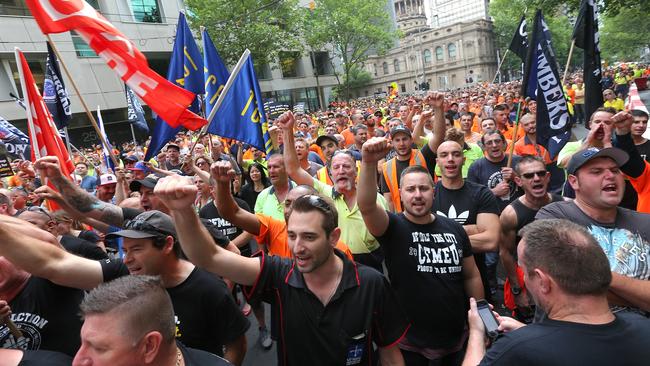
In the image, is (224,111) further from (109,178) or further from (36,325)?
(36,325)

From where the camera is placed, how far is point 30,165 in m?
5.21

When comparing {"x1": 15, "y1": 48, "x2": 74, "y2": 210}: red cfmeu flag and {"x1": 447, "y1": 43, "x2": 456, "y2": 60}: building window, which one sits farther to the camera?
{"x1": 447, "y1": 43, "x2": 456, "y2": 60}: building window

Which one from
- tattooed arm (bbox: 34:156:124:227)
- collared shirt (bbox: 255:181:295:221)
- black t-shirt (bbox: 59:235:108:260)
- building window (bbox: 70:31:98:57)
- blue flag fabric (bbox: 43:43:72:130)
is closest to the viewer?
tattooed arm (bbox: 34:156:124:227)

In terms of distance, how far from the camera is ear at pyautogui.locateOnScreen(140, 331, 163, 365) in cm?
148

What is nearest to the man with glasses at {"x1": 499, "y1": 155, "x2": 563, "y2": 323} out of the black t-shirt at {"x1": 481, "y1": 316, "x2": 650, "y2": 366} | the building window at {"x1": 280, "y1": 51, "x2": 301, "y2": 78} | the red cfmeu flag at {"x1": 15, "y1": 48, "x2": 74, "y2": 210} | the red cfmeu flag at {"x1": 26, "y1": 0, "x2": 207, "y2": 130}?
the black t-shirt at {"x1": 481, "y1": 316, "x2": 650, "y2": 366}

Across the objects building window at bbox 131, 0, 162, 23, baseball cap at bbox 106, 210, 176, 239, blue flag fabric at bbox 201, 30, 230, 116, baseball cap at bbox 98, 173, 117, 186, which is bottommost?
baseball cap at bbox 106, 210, 176, 239

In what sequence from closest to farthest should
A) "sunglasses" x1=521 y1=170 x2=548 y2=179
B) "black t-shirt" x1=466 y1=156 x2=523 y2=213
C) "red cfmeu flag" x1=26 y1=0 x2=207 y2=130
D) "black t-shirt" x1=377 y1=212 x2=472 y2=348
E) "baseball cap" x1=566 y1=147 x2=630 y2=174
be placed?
"baseball cap" x1=566 y1=147 x2=630 y2=174
"black t-shirt" x1=377 y1=212 x2=472 y2=348
"sunglasses" x1=521 y1=170 x2=548 y2=179
"red cfmeu flag" x1=26 y1=0 x2=207 y2=130
"black t-shirt" x1=466 y1=156 x2=523 y2=213

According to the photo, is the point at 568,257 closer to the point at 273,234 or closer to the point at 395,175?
the point at 273,234

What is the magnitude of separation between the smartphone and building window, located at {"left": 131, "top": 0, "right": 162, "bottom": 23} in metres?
32.1

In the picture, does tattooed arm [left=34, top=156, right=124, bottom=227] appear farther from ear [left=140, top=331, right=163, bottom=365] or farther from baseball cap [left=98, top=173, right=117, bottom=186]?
ear [left=140, top=331, right=163, bottom=365]

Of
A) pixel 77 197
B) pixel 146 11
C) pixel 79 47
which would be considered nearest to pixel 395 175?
pixel 77 197

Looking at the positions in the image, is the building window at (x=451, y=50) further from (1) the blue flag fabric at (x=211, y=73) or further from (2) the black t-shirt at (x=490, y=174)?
(1) the blue flag fabric at (x=211, y=73)

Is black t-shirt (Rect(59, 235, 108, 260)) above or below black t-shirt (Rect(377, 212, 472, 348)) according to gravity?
above

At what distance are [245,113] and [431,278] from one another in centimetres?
288
